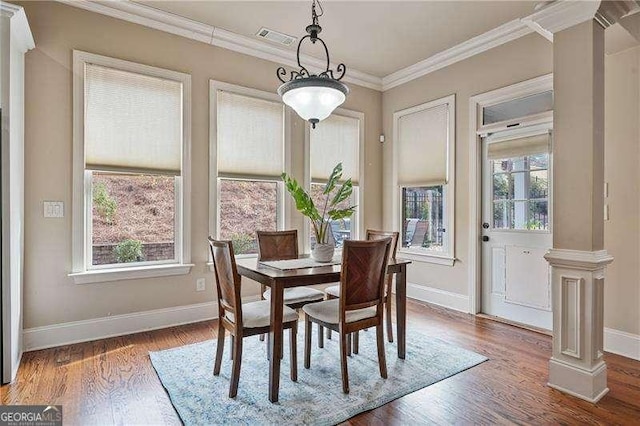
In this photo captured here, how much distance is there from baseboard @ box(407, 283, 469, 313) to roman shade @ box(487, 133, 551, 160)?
163 centimetres

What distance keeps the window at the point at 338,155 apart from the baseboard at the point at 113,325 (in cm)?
155

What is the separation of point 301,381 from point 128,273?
6.49 feet

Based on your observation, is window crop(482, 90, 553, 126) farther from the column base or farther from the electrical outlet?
the electrical outlet

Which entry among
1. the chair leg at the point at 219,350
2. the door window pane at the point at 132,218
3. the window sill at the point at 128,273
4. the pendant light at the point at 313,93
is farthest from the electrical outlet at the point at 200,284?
the pendant light at the point at 313,93

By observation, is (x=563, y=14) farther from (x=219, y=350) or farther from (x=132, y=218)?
(x=132, y=218)

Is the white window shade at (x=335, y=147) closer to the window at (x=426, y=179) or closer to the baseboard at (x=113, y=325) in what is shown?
the window at (x=426, y=179)

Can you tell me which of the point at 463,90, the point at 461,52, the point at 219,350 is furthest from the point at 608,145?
the point at 219,350

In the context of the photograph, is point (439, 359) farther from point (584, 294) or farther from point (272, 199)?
point (272, 199)

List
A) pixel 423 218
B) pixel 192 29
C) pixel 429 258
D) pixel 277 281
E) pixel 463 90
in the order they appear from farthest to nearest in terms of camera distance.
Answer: pixel 423 218
pixel 429 258
pixel 463 90
pixel 192 29
pixel 277 281

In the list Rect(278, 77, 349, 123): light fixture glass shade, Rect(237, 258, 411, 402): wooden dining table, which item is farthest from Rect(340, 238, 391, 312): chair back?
Rect(278, 77, 349, 123): light fixture glass shade

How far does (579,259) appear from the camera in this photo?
2299 millimetres

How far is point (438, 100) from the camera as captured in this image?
4.45m

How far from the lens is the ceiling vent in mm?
3783

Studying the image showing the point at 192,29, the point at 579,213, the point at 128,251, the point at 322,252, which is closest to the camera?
the point at 579,213
